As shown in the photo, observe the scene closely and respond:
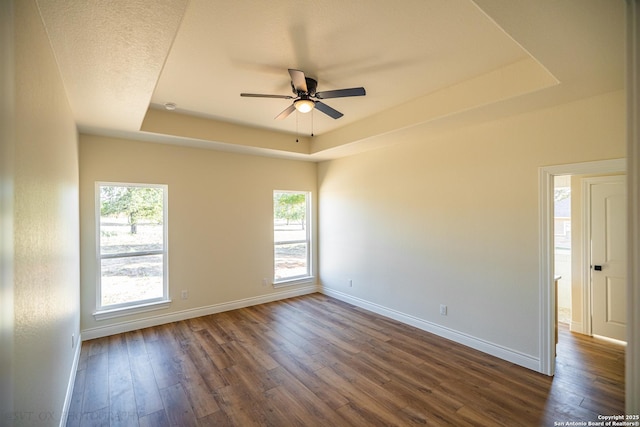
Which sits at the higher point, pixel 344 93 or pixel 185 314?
pixel 344 93

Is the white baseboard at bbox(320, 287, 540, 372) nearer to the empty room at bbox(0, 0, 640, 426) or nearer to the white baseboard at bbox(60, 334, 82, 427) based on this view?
the empty room at bbox(0, 0, 640, 426)

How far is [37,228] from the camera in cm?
156

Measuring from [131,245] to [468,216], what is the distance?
4.55 m

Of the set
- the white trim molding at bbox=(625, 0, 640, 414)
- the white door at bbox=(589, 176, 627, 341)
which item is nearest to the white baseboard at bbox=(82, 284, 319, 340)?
the white door at bbox=(589, 176, 627, 341)

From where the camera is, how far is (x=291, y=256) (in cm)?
583

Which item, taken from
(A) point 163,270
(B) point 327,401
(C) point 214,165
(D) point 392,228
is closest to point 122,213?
(A) point 163,270

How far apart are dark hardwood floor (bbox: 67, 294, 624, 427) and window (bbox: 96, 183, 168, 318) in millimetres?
522

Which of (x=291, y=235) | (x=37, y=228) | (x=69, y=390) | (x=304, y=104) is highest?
(x=304, y=104)

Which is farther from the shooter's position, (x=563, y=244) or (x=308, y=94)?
(x=563, y=244)

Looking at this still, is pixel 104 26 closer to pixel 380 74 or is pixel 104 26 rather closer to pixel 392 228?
pixel 380 74

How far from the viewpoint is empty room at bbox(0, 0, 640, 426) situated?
63.0 inches

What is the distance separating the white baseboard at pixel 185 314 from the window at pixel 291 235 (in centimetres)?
27

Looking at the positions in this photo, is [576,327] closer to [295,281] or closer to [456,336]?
[456,336]

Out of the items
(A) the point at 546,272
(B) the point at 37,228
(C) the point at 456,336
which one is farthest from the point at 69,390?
(A) the point at 546,272
